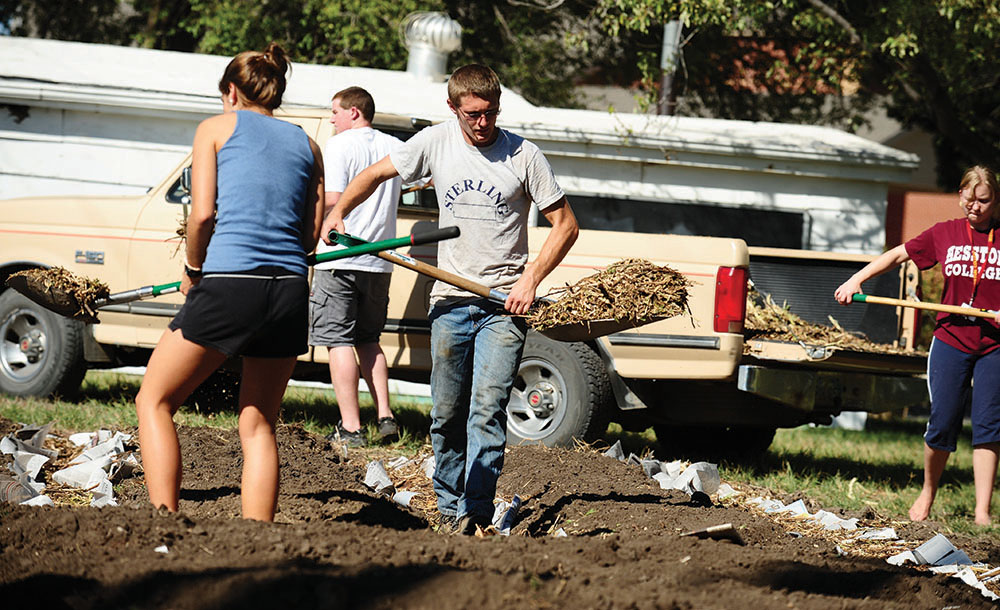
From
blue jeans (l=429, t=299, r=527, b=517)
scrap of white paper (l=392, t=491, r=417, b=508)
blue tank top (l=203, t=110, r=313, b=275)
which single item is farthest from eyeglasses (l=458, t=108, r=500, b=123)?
scrap of white paper (l=392, t=491, r=417, b=508)

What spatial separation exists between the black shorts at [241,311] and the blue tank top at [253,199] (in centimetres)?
5

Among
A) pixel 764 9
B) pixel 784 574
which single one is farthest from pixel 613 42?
pixel 784 574

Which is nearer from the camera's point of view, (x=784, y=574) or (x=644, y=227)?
(x=784, y=574)

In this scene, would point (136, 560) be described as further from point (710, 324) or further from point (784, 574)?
point (710, 324)

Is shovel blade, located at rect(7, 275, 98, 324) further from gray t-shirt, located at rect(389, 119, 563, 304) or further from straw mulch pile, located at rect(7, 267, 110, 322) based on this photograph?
gray t-shirt, located at rect(389, 119, 563, 304)

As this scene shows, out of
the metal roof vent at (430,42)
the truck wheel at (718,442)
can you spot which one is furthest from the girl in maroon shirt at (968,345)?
the metal roof vent at (430,42)

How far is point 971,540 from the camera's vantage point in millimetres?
6152

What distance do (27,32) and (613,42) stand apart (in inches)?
441

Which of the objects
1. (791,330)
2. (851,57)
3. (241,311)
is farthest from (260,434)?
(851,57)

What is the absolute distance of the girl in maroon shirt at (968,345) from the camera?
269 inches

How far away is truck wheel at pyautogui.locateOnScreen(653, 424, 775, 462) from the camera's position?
28.8 ft

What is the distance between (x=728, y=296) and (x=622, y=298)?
194 centimetres

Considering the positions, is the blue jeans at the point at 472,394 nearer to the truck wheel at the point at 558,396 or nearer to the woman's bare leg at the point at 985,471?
the truck wheel at the point at 558,396

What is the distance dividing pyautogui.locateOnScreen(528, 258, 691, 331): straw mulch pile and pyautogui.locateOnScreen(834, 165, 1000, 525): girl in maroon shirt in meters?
1.77
